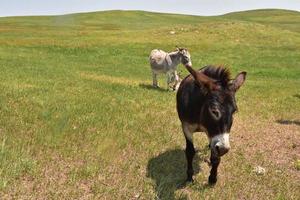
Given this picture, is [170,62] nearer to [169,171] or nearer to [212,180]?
[169,171]

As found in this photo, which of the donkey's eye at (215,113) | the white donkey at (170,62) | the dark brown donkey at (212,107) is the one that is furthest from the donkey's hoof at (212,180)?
the white donkey at (170,62)

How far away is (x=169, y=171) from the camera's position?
35.7 feet

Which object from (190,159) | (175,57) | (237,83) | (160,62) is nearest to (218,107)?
(237,83)

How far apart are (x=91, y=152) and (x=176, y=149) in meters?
2.54

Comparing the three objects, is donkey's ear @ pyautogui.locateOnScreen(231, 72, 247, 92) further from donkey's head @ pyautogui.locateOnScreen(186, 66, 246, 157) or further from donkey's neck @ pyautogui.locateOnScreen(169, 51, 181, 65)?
donkey's neck @ pyautogui.locateOnScreen(169, 51, 181, 65)

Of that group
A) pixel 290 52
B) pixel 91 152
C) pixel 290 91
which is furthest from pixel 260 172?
pixel 290 52

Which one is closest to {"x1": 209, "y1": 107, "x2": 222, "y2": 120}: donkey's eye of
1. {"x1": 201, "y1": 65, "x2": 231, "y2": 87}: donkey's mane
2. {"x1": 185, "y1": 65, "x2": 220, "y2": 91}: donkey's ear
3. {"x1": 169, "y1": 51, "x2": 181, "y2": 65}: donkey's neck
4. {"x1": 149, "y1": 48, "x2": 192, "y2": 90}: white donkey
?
{"x1": 185, "y1": 65, "x2": 220, "y2": 91}: donkey's ear

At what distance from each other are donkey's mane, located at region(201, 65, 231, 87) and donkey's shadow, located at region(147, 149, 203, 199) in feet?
7.96

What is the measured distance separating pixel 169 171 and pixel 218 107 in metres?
3.04

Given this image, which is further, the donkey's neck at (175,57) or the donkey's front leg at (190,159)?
the donkey's neck at (175,57)

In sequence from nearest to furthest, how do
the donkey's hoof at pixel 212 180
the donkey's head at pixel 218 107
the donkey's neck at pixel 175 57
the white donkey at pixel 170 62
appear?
the donkey's head at pixel 218 107 → the donkey's hoof at pixel 212 180 → the white donkey at pixel 170 62 → the donkey's neck at pixel 175 57

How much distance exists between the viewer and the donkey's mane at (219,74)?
29.0 ft

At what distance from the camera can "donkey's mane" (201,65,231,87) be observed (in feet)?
29.0

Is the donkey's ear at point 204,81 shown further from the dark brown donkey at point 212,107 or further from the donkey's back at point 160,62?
the donkey's back at point 160,62
